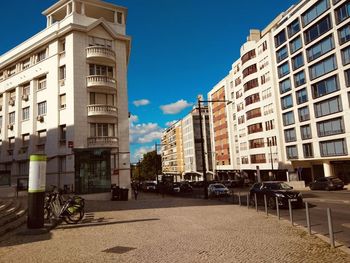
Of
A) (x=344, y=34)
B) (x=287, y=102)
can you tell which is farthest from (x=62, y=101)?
(x=287, y=102)

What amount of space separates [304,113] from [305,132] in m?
2.92

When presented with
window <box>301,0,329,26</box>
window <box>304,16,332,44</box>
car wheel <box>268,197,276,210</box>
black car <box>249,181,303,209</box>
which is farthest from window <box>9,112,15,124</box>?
window <box>301,0,329,26</box>

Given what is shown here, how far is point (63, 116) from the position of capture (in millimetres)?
32062

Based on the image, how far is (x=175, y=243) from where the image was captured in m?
9.20

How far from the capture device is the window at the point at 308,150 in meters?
47.7

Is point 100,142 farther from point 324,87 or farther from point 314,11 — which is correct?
point 314,11

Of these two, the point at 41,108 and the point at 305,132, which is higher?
the point at 41,108

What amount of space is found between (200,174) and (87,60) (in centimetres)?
7176

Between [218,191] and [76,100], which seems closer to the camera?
[218,191]

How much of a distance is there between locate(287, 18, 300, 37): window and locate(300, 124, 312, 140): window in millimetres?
14691

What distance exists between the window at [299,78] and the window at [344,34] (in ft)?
27.7

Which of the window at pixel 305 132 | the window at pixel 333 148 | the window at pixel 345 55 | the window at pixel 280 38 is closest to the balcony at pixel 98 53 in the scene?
the window at pixel 345 55

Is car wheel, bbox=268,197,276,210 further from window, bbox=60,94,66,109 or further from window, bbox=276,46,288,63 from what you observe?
window, bbox=276,46,288,63

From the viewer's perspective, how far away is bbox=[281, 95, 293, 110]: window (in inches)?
2040
